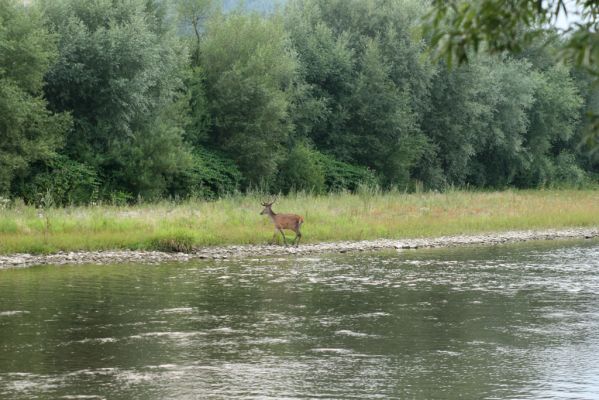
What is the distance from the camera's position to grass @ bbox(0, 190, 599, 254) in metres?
28.5

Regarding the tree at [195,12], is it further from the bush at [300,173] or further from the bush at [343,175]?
the bush at [343,175]

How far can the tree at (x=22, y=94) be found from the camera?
36.7m

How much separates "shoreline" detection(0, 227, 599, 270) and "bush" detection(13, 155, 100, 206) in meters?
11.5

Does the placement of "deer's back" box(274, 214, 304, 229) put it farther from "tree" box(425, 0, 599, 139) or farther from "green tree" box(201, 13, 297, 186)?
"tree" box(425, 0, 599, 139)

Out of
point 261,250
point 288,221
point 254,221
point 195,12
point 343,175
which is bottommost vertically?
point 261,250

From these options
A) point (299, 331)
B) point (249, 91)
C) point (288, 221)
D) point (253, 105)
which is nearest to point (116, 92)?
point (249, 91)

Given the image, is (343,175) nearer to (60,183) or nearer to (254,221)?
(60,183)

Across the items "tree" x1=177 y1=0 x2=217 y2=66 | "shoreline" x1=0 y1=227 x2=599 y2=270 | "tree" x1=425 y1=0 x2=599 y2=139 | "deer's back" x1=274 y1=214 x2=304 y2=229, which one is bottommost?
"shoreline" x1=0 y1=227 x2=599 y2=270

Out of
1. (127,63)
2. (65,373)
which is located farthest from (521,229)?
(65,373)

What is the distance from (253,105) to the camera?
48031 millimetres

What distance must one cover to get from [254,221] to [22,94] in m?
11.7

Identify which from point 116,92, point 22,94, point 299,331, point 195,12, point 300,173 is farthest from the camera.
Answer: point 195,12

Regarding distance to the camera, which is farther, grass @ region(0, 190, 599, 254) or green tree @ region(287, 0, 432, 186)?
green tree @ region(287, 0, 432, 186)

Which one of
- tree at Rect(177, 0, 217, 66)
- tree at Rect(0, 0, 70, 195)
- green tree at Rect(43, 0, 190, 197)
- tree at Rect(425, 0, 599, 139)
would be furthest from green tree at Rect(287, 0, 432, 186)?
tree at Rect(425, 0, 599, 139)
